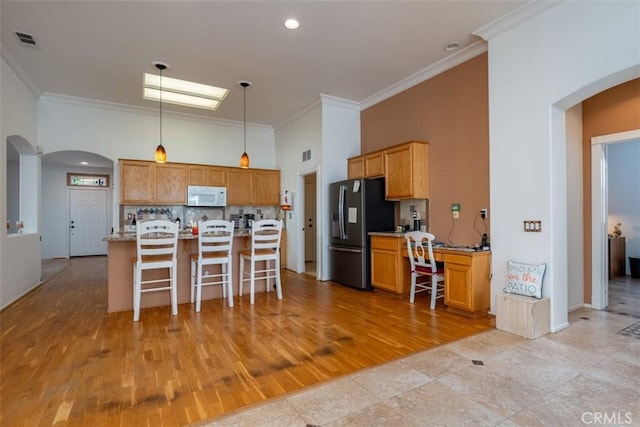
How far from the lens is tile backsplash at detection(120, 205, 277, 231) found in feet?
21.1

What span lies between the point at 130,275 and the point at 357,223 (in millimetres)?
3312

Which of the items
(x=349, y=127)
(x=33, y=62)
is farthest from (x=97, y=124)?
(x=349, y=127)

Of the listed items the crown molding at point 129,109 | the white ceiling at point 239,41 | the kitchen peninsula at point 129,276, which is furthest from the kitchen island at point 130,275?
the crown molding at point 129,109

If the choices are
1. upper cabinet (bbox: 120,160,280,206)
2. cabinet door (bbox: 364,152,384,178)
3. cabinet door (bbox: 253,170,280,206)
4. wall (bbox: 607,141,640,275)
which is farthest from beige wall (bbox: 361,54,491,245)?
wall (bbox: 607,141,640,275)

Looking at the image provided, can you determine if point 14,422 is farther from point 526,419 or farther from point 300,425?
point 526,419

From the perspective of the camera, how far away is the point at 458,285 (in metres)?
→ 3.77

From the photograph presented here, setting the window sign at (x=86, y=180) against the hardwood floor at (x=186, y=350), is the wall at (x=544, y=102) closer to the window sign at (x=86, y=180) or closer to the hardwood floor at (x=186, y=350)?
the hardwood floor at (x=186, y=350)

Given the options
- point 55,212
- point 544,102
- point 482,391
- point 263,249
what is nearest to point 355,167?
point 263,249

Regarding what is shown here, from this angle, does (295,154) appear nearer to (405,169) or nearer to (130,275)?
(405,169)

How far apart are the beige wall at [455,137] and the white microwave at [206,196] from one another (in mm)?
4016

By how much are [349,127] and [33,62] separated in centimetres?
489

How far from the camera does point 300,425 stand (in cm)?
183

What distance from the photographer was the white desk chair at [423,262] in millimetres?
4023
